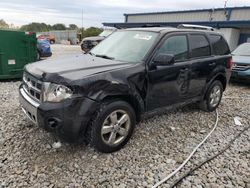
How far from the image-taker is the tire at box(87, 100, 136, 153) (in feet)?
10.3

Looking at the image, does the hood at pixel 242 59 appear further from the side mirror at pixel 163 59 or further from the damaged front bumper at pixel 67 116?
the damaged front bumper at pixel 67 116

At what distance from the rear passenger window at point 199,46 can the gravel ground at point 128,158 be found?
1389 millimetres

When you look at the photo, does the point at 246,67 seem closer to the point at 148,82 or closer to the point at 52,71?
the point at 148,82

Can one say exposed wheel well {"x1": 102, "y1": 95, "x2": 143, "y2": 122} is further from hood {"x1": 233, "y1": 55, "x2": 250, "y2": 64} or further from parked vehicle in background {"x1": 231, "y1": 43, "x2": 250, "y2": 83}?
hood {"x1": 233, "y1": 55, "x2": 250, "y2": 64}

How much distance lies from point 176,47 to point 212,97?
1815 mm

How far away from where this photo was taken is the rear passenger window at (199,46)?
4.56 metres

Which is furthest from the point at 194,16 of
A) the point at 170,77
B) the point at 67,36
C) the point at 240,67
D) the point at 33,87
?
the point at 67,36

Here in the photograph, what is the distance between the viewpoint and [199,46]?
4762 millimetres

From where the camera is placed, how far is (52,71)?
3.12 m

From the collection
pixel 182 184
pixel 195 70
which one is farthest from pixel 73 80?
pixel 195 70

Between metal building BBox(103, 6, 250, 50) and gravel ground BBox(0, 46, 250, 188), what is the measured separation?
25.9 feet

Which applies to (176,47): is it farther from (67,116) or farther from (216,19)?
(216,19)

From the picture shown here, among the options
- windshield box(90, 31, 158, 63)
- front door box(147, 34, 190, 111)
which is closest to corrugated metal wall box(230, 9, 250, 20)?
front door box(147, 34, 190, 111)

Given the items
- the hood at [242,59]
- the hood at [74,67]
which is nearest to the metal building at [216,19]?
the hood at [242,59]
